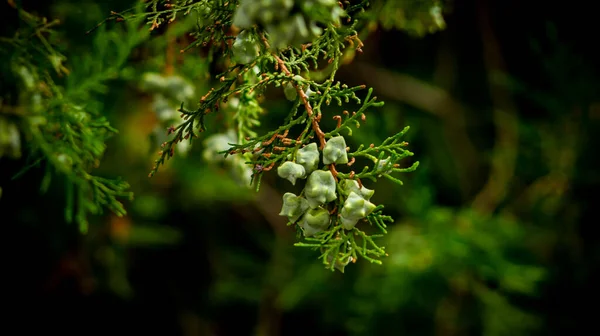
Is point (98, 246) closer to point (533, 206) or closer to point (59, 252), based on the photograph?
point (59, 252)

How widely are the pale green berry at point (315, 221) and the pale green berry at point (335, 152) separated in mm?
53

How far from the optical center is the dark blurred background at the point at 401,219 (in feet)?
5.20

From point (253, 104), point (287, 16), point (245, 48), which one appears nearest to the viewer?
point (287, 16)

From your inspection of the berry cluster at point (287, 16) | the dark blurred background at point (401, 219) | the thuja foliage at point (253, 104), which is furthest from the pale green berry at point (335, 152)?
the dark blurred background at point (401, 219)

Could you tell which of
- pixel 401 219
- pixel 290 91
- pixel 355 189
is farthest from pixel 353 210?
pixel 401 219

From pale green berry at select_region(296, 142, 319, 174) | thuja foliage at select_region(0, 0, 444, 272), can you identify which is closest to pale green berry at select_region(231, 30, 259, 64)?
thuja foliage at select_region(0, 0, 444, 272)

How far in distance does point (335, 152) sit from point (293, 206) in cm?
7

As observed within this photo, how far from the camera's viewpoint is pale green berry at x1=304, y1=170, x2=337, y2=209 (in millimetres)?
528

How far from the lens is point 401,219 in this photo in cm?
199

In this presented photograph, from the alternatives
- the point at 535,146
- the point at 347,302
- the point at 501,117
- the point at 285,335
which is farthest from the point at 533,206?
the point at 285,335

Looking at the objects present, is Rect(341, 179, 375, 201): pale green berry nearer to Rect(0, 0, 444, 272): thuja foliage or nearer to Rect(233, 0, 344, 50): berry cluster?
Rect(0, 0, 444, 272): thuja foliage

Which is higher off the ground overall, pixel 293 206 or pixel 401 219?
pixel 401 219

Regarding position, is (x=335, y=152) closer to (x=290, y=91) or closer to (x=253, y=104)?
(x=290, y=91)

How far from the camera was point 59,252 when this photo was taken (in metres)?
1.65
